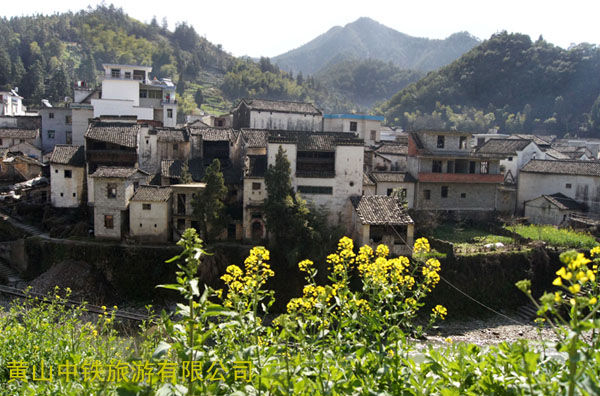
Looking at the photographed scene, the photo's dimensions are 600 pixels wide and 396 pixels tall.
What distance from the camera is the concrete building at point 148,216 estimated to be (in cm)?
2316

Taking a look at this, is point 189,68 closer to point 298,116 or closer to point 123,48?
point 123,48

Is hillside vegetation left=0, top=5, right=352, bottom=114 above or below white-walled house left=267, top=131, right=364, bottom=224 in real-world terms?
above

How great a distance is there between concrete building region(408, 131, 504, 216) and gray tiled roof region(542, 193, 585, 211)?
293 cm

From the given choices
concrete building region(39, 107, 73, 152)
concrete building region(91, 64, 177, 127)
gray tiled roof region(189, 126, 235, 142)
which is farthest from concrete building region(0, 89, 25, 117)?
gray tiled roof region(189, 126, 235, 142)

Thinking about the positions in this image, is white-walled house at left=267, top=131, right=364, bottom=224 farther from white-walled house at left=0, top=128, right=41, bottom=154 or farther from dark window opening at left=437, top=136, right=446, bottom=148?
white-walled house at left=0, top=128, right=41, bottom=154

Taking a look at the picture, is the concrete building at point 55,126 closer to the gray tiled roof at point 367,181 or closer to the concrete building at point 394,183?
the gray tiled roof at point 367,181

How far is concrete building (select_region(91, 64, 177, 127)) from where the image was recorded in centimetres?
3384

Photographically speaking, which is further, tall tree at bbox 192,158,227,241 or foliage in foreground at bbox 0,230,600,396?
tall tree at bbox 192,158,227,241

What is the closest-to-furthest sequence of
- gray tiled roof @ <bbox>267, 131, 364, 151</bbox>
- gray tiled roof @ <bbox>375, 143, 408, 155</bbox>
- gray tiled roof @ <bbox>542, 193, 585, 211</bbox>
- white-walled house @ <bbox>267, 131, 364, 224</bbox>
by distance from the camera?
white-walled house @ <bbox>267, 131, 364, 224</bbox> < gray tiled roof @ <bbox>267, 131, 364, 151</bbox> < gray tiled roof @ <bbox>542, 193, 585, 211</bbox> < gray tiled roof @ <bbox>375, 143, 408, 155</bbox>

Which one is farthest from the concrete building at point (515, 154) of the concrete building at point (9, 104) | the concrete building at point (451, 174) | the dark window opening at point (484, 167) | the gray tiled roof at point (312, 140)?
the concrete building at point (9, 104)

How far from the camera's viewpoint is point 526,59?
6875 cm

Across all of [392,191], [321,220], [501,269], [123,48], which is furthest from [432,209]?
[123,48]

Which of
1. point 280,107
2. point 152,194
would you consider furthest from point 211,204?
point 280,107

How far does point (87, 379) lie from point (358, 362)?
3.20m
